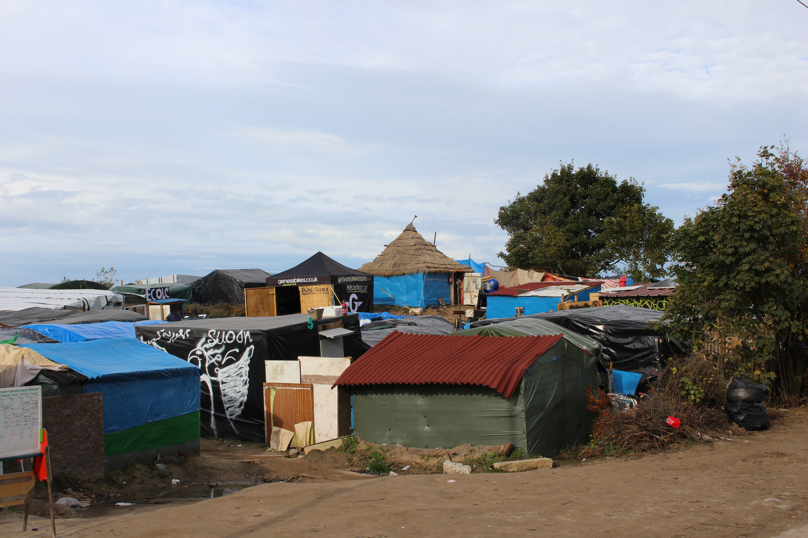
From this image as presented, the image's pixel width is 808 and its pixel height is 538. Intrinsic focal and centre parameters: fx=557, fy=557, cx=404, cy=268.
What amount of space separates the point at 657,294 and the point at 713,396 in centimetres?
1300

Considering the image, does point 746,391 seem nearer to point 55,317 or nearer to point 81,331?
point 81,331

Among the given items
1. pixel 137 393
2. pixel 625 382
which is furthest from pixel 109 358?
pixel 625 382

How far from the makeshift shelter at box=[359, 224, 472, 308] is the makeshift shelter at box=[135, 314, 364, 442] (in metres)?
16.4

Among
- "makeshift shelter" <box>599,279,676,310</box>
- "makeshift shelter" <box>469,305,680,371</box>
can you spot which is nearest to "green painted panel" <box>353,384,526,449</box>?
"makeshift shelter" <box>469,305,680,371</box>

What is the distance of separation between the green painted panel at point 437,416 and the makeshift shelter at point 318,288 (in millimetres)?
11672

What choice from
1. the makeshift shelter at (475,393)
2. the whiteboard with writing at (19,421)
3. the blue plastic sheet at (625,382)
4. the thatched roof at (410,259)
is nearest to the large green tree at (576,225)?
the thatched roof at (410,259)

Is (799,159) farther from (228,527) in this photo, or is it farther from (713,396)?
(228,527)

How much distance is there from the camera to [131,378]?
10.1 metres

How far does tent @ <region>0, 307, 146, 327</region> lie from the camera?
1992 centimetres

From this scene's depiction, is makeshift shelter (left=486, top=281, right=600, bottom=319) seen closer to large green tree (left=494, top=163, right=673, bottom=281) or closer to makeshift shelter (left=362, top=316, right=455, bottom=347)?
makeshift shelter (left=362, top=316, right=455, bottom=347)

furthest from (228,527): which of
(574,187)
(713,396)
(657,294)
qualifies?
(574,187)

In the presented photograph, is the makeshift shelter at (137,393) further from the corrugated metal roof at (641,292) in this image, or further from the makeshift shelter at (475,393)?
the corrugated metal roof at (641,292)

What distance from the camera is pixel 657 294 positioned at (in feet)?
76.3

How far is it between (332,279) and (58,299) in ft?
46.2
